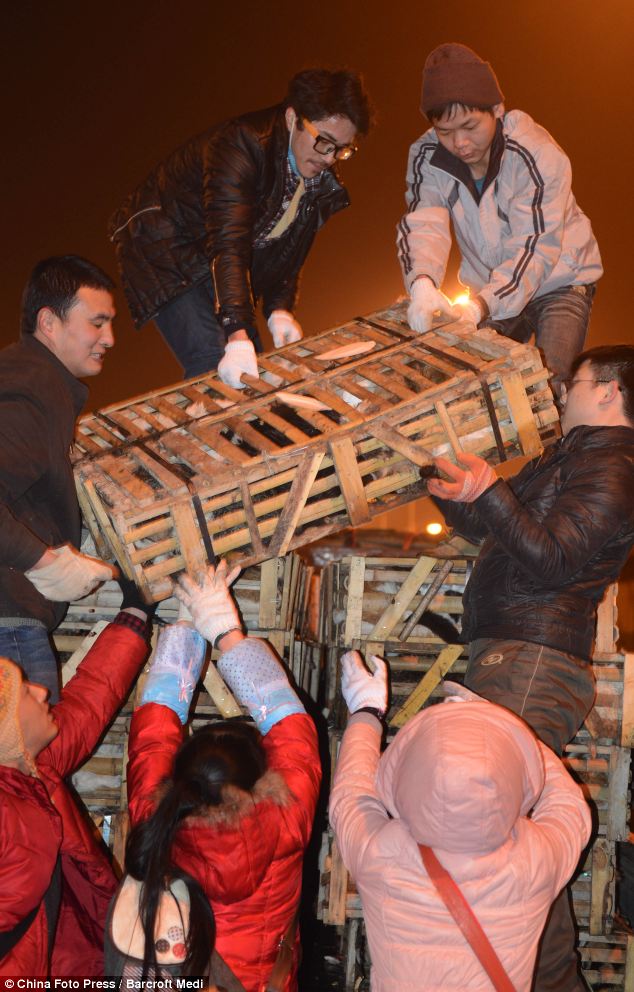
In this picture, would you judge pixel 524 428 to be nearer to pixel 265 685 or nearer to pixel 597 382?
pixel 597 382

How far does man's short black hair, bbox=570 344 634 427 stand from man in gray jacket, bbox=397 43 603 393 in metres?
0.87

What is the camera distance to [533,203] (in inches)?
194

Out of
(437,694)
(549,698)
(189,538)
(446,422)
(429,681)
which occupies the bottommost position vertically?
(437,694)

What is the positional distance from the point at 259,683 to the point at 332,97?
3.50 m

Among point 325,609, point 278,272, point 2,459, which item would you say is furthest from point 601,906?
point 278,272

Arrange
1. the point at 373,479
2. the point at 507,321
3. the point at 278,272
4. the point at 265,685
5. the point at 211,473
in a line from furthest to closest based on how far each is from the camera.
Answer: the point at 278,272, the point at 507,321, the point at 373,479, the point at 211,473, the point at 265,685

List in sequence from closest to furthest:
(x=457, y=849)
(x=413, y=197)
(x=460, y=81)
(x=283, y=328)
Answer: (x=457, y=849) → (x=460, y=81) → (x=413, y=197) → (x=283, y=328)

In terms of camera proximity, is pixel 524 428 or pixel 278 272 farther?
pixel 278 272

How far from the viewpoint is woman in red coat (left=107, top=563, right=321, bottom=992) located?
2.56 m

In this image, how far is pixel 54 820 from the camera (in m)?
2.76

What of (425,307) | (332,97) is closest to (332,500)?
(425,307)

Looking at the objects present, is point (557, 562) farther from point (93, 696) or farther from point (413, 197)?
point (413, 197)

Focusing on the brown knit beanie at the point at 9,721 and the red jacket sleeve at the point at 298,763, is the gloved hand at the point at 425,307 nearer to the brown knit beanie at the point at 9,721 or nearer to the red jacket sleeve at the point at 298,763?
the red jacket sleeve at the point at 298,763

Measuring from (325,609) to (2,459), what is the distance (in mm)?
2524
